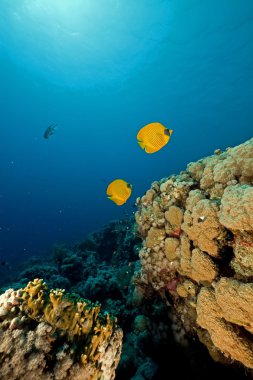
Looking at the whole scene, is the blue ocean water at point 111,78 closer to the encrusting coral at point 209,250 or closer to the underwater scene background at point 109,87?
the underwater scene background at point 109,87

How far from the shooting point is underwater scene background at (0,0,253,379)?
37.1 feet

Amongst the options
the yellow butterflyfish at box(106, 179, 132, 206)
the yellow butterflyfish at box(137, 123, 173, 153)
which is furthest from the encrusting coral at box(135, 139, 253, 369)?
the yellow butterflyfish at box(137, 123, 173, 153)

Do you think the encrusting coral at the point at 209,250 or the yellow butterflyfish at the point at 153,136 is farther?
the yellow butterflyfish at the point at 153,136

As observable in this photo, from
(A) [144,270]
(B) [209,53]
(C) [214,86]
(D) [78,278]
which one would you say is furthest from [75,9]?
(A) [144,270]

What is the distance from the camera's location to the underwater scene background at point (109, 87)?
1130 cm

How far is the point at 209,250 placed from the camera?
9.04 ft

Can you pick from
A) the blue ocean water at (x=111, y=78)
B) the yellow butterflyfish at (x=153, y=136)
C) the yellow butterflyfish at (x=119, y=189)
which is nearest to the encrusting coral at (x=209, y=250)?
the yellow butterflyfish at (x=119, y=189)

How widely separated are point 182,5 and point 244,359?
111ft

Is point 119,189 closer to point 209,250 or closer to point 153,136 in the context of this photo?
point 153,136

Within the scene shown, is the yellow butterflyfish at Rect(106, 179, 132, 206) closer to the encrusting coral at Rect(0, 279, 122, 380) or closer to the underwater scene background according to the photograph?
the underwater scene background

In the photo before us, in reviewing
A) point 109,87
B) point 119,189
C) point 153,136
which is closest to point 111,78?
point 109,87

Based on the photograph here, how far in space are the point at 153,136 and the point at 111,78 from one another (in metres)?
46.4

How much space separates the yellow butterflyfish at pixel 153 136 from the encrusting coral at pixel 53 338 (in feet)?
7.21

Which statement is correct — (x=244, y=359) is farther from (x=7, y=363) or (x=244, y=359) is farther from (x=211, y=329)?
(x=7, y=363)
